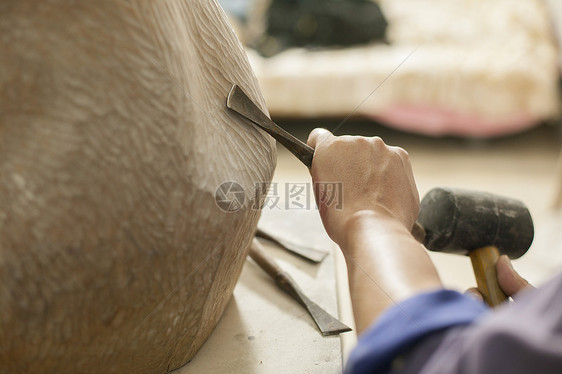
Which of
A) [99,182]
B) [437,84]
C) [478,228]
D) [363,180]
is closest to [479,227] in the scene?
[478,228]

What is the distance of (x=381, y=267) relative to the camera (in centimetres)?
58

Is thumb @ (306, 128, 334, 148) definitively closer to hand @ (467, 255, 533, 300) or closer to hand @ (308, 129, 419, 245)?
hand @ (308, 129, 419, 245)

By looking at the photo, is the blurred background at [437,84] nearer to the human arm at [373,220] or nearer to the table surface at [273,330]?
the table surface at [273,330]

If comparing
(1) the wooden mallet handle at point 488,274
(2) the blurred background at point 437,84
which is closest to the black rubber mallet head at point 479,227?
(1) the wooden mallet handle at point 488,274

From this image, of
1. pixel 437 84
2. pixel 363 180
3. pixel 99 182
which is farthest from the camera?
pixel 437 84

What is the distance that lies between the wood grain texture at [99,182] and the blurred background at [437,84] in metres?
1.84

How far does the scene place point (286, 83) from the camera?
2627 millimetres

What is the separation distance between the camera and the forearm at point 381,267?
55 cm

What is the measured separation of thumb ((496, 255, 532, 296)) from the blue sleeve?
1.31 feet

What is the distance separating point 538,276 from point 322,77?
133 cm

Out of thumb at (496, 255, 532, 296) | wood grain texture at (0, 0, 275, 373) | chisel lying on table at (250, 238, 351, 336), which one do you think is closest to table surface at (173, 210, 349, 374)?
chisel lying on table at (250, 238, 351, 336)

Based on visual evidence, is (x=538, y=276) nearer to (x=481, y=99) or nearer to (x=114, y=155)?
(x=481, y=99)

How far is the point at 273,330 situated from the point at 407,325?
47 centimetres

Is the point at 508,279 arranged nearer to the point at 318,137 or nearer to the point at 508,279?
the point at 508,279
